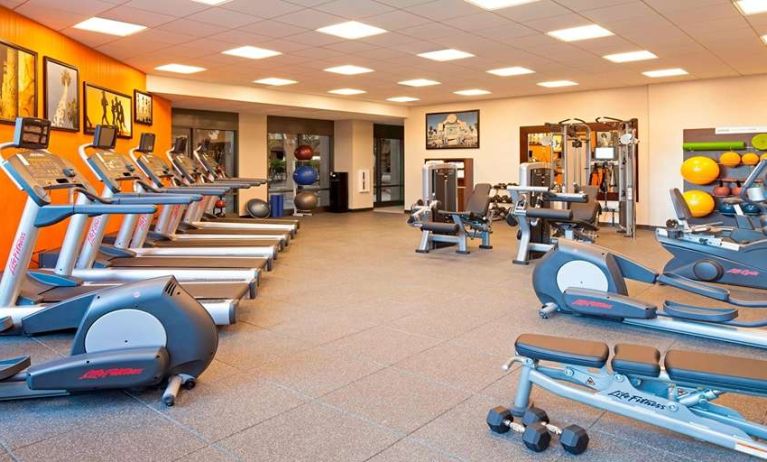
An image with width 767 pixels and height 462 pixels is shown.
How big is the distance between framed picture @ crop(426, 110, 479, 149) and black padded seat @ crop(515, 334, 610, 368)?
10.5m

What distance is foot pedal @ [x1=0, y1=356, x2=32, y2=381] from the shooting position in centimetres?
261

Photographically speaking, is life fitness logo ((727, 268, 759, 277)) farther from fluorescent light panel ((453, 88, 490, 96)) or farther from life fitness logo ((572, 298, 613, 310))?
fluorescent light panel ((453, 88, 490, 96))

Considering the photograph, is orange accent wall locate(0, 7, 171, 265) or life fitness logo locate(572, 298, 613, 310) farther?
orange accent wall locate(0, 7, 171, 265)

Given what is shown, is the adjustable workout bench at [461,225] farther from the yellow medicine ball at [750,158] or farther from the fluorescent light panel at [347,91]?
the yellow medicine ball at [750,158]

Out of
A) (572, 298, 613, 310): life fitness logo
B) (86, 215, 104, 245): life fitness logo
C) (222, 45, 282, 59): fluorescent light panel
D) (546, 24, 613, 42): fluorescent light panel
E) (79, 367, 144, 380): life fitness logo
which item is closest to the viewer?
(79, 367, 144, 380): life fitness logo

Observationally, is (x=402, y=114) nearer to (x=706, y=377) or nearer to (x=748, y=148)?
(x=748, y=148)

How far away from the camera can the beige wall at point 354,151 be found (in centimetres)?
1422

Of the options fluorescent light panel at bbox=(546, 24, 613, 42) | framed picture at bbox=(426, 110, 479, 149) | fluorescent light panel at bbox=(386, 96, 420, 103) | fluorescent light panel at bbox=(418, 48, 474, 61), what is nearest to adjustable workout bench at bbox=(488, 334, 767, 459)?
fluorescent light panel at bbox=(546, 24, 613, 42)

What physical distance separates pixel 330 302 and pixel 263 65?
473cm

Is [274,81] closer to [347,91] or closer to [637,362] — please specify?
[347,91]

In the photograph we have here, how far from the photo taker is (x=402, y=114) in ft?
43.7

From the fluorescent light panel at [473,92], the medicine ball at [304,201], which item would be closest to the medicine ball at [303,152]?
the medicine ball at [304,201]

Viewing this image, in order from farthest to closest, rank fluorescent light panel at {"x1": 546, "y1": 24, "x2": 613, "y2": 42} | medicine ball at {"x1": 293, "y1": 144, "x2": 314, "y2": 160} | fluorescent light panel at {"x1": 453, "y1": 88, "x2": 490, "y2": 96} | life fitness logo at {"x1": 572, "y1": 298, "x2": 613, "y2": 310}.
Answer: medicine ball at {"x1": 293, "y1": 144, "x2": 314, "y2": 160}, fluorescent light panel at {"x1": 453, "y1": 88, "x2": 490, "y2": 96}, fluorescent light panel at {"x1": 546, "y1": 24, "x2": 613, "y2": 42}, life fitness logo at {"x1": 572, "y1": 298, "x2": 613, "y2": 310}

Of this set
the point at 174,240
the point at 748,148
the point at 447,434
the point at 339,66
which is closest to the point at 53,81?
the point at 174,240
